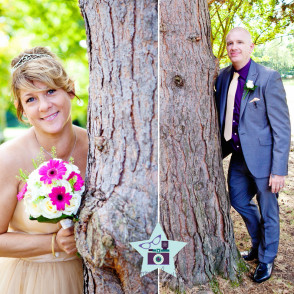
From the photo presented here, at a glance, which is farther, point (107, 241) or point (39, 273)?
point (39, 273)

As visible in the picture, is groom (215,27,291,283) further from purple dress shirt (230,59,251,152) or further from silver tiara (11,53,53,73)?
silver tiara (11,53,53,73)

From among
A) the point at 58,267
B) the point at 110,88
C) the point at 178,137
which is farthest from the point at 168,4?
the point at 58,267

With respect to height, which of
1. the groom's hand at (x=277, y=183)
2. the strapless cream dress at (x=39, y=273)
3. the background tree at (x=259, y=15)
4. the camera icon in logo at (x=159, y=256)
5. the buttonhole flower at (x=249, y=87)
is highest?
the background tree at (x=259, y=15)

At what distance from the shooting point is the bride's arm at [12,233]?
5.41 feet

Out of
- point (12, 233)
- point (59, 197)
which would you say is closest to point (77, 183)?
point (59, 197)

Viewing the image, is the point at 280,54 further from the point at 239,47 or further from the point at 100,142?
the point at 100,142

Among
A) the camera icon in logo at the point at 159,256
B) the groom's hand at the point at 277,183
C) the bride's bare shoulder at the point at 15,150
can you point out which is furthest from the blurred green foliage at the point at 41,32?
the groom's hand at the point at 277,183

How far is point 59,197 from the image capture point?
4.49 feet

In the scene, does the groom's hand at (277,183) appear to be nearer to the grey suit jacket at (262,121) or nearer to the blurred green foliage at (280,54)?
the grey suit jacket at (262,121)

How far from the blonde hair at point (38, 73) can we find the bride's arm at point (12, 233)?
1.09 feet

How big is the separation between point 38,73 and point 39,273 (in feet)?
3.72

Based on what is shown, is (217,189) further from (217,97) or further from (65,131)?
(65,131)

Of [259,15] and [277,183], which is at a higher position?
[259,15]

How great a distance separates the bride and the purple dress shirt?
889mm
